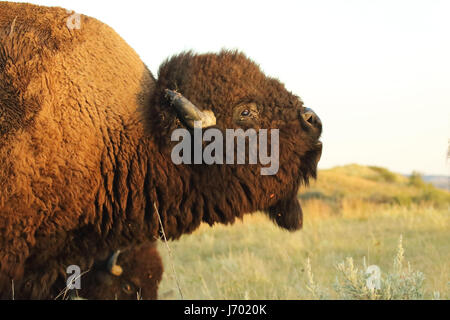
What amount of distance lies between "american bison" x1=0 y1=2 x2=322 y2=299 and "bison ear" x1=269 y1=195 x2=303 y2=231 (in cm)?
11

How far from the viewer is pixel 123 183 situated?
3654 mm

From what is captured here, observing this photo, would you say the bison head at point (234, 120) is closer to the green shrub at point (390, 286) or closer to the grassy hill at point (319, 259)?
the grassy hill at point (319, 259)

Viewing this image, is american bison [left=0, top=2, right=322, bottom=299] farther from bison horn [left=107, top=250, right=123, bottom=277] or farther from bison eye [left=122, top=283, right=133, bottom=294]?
bison eye [left=122, top=283, right=133, bottom=294]

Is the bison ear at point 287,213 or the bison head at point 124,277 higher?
the bison ear at point 287,213

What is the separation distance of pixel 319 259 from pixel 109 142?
17.0ft

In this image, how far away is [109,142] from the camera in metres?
3.65

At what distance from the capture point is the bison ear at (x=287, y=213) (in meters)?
4.00

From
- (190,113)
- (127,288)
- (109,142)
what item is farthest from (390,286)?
(127,288)

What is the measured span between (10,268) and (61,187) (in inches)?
26.1

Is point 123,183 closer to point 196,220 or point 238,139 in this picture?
point 196,220

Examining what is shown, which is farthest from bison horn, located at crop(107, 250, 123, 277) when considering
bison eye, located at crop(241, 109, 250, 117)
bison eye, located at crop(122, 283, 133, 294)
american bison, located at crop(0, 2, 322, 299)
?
bison eye, located at crop(241, 109, 250, 117)

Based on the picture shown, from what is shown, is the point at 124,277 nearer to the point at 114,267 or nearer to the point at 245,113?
the point at 114,267

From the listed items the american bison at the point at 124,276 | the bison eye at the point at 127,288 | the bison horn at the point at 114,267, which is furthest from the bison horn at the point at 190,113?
the bison eye at the point at 127,288

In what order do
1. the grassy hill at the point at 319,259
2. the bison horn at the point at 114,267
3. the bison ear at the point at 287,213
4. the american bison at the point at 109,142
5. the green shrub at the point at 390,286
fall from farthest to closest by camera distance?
the bison horn at the point at 114,267 < the grassy hill at the point at 319,259 < the green shrub at the point at 390,286 < the bison ear at the point at 287,213 < the american bison at the point at 109,142
